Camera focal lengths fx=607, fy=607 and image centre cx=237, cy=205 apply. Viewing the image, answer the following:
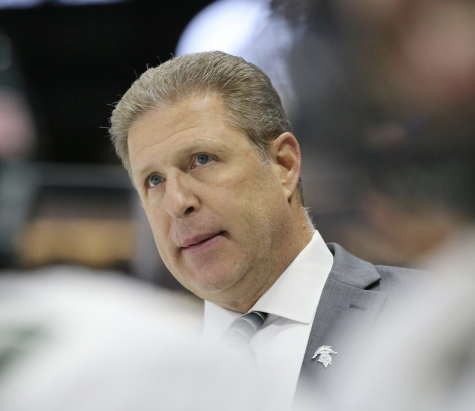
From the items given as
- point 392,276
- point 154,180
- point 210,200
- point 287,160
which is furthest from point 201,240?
point 392,276

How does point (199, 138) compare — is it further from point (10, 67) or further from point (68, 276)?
point (10, 67)

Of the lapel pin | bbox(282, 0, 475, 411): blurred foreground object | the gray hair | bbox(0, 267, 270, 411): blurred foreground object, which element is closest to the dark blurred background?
bbox(282, 0, 475, 411): blurred foreground object

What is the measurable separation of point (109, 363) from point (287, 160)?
1.07m

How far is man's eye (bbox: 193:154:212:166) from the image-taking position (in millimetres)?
1248

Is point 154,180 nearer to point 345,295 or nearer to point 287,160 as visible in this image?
point 287,160

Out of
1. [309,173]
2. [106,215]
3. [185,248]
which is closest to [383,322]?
[185,248]

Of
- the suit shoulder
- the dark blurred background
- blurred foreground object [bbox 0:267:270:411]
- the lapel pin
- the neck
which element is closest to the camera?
blurred foreground object [bbox 0:267:270:411]

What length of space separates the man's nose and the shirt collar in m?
0.23

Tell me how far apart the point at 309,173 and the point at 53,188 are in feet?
3.31

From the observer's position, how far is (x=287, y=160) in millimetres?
1369

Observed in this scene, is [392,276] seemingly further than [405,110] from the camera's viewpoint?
No

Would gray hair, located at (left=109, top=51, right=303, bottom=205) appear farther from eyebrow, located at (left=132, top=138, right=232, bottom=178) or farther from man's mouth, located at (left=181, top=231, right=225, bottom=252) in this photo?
man's mouth, located at (left=181, top=231, right=225, bottom=252)

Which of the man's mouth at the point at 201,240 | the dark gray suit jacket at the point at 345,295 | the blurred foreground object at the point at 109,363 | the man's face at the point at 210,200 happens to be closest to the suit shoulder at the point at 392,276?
the dark gray suit jacket at the point at 345,295

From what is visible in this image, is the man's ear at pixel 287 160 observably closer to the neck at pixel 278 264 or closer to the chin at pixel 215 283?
the neck at pixel 278 264
